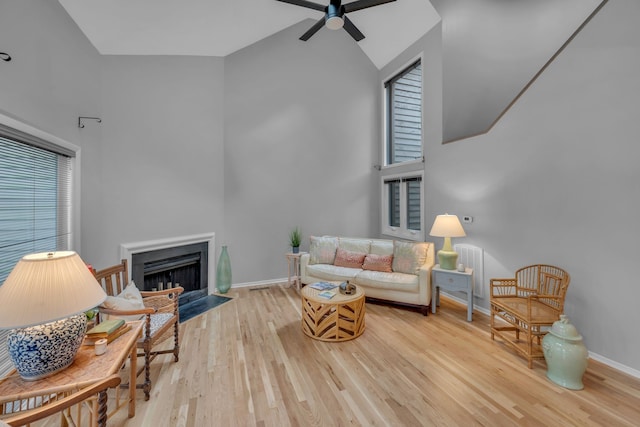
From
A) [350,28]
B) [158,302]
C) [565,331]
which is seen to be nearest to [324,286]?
[158,302]

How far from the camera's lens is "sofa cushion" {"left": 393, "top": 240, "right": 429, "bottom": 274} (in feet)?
12.3

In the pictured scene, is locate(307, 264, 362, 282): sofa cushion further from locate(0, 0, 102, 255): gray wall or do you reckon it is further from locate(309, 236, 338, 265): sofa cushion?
locate(0, 0, 102, 255): gray wall

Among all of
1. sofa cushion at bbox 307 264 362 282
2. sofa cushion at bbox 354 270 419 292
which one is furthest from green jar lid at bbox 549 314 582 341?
sofa cushion at bbox 307 264 362 282

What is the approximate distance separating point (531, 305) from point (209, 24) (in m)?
5.02

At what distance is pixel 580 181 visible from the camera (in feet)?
8.55

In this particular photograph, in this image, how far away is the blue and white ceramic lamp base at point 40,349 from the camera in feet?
4.33

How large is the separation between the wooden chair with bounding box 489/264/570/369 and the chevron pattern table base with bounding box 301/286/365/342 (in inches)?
57.9

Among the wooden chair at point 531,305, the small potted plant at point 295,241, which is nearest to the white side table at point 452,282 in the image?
the wooden chair at point 531,305

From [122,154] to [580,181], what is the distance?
4.99 meters

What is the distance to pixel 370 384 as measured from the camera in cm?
218

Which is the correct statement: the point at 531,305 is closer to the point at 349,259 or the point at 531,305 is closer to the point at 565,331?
the point at 565,331

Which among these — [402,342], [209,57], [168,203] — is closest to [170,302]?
[168,203]

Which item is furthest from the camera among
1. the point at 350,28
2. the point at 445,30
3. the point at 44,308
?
the point at 445,30

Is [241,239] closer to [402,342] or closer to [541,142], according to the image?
[402,342]
